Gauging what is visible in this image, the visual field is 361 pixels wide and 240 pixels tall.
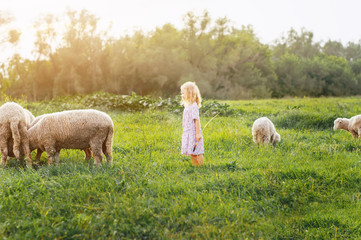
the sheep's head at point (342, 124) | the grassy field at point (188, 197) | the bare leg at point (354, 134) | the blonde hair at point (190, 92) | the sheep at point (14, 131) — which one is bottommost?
the grassy field at point (188, 197)

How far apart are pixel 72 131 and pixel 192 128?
2435 mm

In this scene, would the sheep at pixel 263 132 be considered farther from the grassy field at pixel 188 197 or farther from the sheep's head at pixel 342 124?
the sheep's head at pixel 342 124

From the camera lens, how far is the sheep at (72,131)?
6000 mm

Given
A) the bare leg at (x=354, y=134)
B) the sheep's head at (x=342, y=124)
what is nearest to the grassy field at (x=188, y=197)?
the bare leg at (x=354, y=134)

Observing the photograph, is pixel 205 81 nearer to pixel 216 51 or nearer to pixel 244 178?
pixel 216 51

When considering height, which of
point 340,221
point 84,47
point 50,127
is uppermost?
point 84,47

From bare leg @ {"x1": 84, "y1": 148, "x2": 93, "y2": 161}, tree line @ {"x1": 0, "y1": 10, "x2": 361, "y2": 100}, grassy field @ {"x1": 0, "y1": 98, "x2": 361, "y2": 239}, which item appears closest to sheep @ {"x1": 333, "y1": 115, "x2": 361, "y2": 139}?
grassy field @ {"x1": 0, "y1": 98, "x2": 361, "y2": 239}

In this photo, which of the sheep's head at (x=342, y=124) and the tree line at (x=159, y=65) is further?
the tree line at (x=159, y=65)

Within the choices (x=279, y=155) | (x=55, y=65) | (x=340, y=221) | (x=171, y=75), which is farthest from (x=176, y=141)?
(x=55, y=65)

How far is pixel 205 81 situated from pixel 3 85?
94.1 feet

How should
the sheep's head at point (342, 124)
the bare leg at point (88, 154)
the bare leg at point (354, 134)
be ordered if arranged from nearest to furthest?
1. the bare leg at point (88, 154)
2. the bare leg at point (354, 134)
3. the sheep's head at point (342, 124)

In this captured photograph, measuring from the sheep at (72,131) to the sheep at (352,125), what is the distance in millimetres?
6945

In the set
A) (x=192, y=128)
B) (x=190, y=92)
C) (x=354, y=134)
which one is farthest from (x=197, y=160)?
(x=354, y=134)

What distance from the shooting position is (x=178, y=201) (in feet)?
16.1
